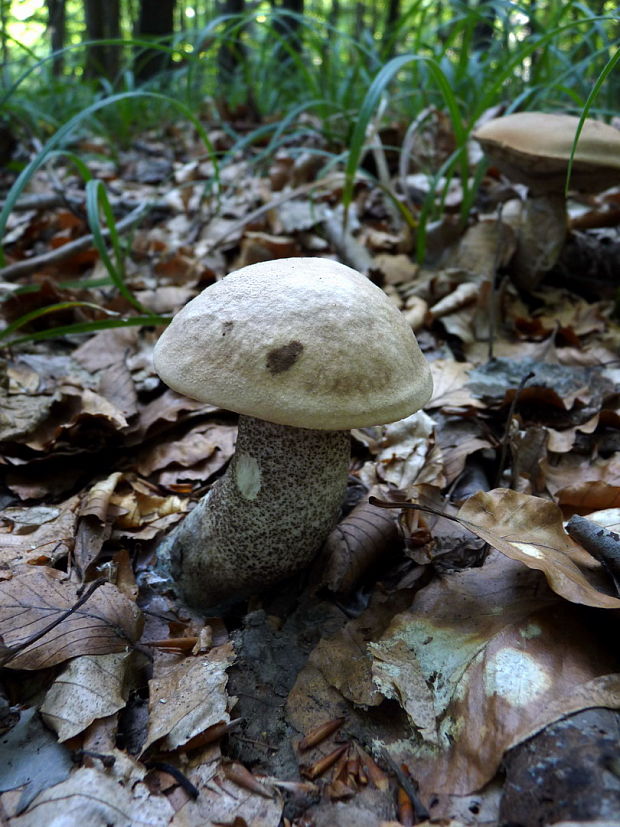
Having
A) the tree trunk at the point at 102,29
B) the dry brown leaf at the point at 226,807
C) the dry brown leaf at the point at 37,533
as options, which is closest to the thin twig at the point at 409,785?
the dry brown leaf at the point at 226,807

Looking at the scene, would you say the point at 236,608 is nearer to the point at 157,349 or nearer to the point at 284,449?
the point at 284,449

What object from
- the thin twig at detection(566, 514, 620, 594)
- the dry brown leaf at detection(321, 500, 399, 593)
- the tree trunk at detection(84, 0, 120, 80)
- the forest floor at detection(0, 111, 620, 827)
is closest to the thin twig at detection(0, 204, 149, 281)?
the forest floor at detection(0, 111, 620, 827)

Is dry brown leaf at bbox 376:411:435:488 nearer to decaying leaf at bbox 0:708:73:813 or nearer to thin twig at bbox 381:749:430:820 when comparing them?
thin twig at bbox 381:749:430:820

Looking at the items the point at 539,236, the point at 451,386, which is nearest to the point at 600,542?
the point at 451,386

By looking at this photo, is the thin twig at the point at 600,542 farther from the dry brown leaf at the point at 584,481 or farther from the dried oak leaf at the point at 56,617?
the dried oak leaf at the point at 56,617

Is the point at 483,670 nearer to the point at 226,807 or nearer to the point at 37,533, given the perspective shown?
the point at 226,807

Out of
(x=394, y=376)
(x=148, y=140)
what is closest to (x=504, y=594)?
(x=394, y=376)
